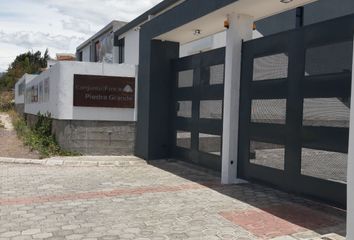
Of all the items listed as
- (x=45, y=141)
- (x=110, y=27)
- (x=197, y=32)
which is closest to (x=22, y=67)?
(x=110, y=27)

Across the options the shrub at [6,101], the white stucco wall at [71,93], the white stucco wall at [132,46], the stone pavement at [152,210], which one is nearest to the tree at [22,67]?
the shrub at [6,101]

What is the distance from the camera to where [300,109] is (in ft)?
22.2

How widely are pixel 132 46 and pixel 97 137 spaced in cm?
1209

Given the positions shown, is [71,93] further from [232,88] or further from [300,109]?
[300,109]

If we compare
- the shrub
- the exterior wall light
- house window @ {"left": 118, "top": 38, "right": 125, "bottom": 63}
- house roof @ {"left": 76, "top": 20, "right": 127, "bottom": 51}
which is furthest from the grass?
the shrub

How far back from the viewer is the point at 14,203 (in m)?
6.48

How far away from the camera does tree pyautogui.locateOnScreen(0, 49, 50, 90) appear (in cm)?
5784

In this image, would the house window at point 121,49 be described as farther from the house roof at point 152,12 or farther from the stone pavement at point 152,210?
the stone pavement at point 152,210

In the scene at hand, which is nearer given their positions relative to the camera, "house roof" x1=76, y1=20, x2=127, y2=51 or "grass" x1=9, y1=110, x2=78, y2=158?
"grass" x1=9, y1=110, x2=78, y2=158

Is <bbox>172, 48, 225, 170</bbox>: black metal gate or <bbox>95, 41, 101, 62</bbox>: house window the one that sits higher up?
<bbox>95, 41, 101, 62</bbox>: house window

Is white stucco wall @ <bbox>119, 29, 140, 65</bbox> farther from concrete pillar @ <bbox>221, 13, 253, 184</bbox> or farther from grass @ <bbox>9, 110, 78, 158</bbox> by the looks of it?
concrete pillar @ <bbox>221, 13, 253, 184</bbox>

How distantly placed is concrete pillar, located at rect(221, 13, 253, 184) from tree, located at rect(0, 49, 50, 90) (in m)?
52.5

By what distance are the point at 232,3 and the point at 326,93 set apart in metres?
2.49

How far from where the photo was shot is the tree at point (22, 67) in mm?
57844
